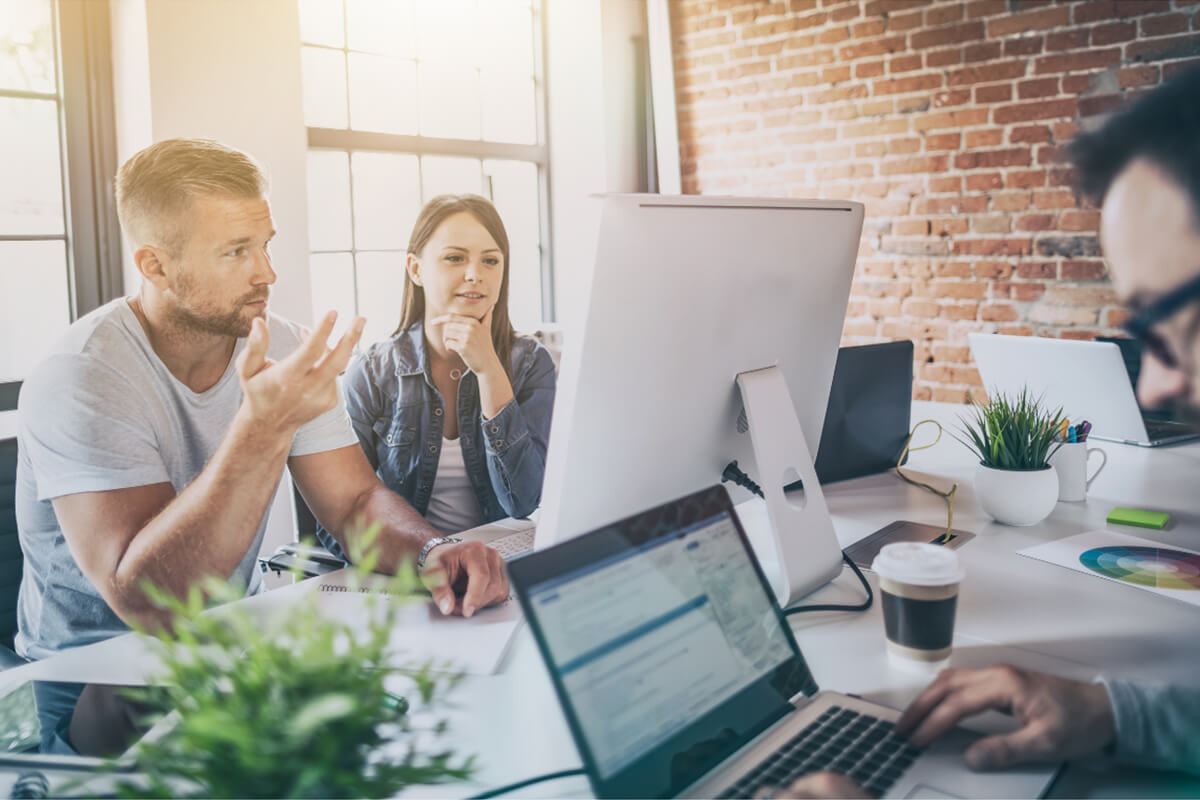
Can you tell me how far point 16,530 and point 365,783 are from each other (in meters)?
1.22

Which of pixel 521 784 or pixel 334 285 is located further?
pixel 334 285

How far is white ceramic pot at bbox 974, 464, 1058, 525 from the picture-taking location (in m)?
1.48

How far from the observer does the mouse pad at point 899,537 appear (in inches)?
54.6

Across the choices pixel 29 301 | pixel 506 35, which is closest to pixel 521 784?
pixel 29 301

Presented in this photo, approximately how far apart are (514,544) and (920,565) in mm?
752

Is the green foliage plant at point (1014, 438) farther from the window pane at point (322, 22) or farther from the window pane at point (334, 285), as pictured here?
the window pane at point (322, 22)

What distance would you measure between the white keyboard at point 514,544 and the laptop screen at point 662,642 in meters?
0.62

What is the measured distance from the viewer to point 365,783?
21.7 inches

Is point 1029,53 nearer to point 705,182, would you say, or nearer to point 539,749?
point 705,182

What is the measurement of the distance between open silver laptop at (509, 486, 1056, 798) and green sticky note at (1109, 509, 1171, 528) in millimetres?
845

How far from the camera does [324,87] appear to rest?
11.5 feet

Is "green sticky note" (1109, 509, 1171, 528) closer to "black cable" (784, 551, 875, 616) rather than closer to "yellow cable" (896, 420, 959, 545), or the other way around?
"yellow cable" (896, 420, 959, 545)

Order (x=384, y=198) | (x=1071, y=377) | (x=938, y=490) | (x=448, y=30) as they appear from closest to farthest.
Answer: (x=938, y=490) < (x=1071, y=377) < (x=384, y=198) < (x=448, y=30)

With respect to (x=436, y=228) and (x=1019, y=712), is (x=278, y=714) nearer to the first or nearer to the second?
(x=1019, y=712)
